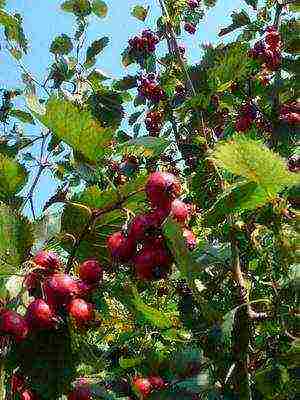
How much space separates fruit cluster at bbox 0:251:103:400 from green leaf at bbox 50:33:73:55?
339 cm

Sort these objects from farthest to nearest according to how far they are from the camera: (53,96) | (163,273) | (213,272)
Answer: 1. (213,272)
2. (163,273)
3. (53,96)

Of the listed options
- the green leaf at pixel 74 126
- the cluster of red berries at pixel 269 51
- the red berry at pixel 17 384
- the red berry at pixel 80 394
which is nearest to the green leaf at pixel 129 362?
the red berry at pixel 80 394

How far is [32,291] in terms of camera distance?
1719mm

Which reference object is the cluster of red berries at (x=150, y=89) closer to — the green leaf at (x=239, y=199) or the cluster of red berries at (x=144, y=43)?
the cluster of red berries at (x=144, y=43)

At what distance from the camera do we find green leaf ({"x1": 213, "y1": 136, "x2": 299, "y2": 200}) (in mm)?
1439

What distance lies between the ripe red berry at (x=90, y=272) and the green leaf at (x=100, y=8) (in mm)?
3380

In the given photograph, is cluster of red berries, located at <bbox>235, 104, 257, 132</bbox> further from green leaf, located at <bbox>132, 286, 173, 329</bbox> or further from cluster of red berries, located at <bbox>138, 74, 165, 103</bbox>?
green leaf, located at <bbox>132, 286, 173, 329</bbox>

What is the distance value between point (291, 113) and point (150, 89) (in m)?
1.12

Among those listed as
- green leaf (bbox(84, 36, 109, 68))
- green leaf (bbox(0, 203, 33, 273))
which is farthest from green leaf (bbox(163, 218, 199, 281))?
green leaf (bbox(84, 36, 109, 68))

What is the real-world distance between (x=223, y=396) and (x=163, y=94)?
2.62 meters

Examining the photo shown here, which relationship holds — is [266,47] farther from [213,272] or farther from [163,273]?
[163,273]

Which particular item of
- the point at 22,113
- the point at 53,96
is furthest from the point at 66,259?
the point at 22,113

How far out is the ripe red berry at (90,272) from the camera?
5.68ft

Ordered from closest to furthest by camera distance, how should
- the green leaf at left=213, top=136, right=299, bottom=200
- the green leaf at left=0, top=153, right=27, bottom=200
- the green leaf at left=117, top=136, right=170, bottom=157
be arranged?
the green leaf at left=213, top=136, right=299, bottom=200
the green leaf at left=0, top=153, right=27, bottom=200
the green leaf at left=117, top=136, right=170, bottom=157
